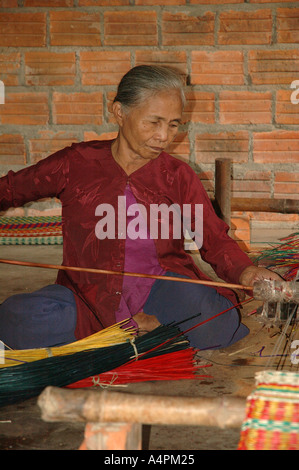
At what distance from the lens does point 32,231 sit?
4277 mm

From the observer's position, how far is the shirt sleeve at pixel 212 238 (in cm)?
238

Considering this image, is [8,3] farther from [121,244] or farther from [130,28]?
[121,244]

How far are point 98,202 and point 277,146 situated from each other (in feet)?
6.73

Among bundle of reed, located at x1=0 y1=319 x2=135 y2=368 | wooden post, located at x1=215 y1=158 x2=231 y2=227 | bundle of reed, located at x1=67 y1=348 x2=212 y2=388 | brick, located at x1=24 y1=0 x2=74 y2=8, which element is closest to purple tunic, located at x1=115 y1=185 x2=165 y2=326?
bundle of reed, located at x1=0 y1=319 x2=135 y2=368

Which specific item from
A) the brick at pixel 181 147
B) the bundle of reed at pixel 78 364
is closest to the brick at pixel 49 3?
the brick at pixel 181 147

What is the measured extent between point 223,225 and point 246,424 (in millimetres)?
1358

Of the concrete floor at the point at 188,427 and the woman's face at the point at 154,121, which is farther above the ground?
the woman's face at the point at 154,121

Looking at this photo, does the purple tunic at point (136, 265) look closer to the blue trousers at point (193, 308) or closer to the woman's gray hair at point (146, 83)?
the blue trousers at point (193, 308)

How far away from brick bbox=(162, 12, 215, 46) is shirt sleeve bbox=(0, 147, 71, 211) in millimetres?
1951

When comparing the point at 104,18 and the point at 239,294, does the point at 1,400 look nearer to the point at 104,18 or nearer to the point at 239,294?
the point at 239,294

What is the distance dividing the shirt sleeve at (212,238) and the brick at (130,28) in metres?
1.93

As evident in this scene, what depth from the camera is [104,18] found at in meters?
4.16

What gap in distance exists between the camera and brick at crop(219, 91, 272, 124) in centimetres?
414
